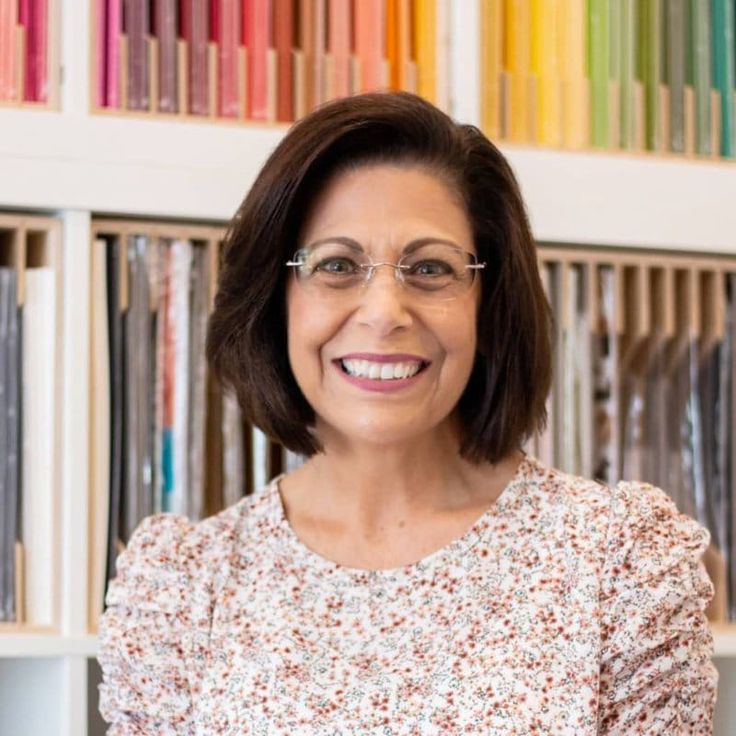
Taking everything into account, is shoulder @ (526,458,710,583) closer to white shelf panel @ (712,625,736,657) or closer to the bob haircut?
the bob haircut

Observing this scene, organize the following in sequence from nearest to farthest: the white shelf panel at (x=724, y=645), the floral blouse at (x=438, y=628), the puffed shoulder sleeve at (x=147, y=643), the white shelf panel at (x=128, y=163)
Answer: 1. the floral blouse at (x=438, y=628)
2. the puffed shoulder sleeve at (x=147, y=643)
3. the white shelf panel at (x=128, y=163)
4. the white shelf panel at (x=724, y=645)

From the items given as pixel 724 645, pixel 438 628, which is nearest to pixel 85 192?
pixel 438 628

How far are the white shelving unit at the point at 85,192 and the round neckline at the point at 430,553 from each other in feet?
0.87

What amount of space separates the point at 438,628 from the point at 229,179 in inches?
23.5

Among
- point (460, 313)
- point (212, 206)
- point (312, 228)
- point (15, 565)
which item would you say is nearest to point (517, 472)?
point (460, 313)

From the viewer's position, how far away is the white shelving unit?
5.36 feet

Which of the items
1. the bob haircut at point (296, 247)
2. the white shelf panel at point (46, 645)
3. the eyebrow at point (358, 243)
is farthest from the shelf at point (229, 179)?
the white shelf panel at point (46, 645)

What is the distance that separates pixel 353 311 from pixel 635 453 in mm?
560

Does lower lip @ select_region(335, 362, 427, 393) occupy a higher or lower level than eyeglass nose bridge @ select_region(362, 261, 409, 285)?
lower

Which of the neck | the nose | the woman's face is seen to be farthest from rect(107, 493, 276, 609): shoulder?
the nose

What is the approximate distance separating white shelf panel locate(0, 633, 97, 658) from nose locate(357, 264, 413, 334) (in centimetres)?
52

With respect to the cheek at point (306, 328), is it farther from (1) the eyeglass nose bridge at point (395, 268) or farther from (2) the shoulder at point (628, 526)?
(2) the shoulder at point (628, 526)

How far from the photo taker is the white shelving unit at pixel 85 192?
1635 mm

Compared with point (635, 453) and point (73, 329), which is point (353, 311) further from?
point (635, 453)
